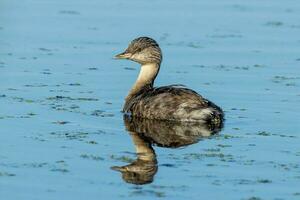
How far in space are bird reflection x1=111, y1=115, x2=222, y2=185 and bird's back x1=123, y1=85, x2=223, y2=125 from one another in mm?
88

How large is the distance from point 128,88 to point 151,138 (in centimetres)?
340

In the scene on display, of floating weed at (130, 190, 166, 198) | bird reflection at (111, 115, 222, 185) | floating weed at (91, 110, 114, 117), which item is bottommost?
floating weed at (91, 110, 114, 117)

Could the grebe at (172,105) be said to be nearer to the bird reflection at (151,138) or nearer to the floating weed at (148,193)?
the bird reflection at (151,138)

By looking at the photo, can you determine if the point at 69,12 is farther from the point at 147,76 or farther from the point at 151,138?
the point at 151,138

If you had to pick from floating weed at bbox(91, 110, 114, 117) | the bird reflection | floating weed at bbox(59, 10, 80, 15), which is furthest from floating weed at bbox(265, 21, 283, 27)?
floating weed at bbox(91, 110, 114, 117)

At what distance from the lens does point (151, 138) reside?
1214 cm

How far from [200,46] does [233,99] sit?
148 inches

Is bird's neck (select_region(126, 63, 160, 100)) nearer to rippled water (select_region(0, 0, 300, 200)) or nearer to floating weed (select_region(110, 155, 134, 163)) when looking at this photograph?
rippled water (select_region(0, 0, 300, 200))

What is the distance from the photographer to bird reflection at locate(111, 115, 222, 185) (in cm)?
1028

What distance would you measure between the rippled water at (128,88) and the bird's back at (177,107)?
288 mm

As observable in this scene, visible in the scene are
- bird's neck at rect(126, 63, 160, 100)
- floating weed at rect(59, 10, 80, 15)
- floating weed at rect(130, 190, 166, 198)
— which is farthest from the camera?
floating weed at rect(59, 10, 80, 15)

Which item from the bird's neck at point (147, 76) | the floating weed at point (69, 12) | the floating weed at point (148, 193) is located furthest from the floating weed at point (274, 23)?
the floating weed at point (148, 193)

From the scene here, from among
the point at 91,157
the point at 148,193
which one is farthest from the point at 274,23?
the point at 148,193

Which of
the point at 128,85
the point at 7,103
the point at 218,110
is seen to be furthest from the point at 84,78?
the point at 218,110
